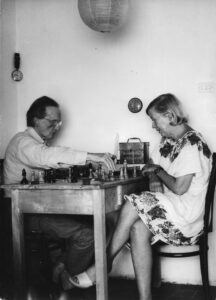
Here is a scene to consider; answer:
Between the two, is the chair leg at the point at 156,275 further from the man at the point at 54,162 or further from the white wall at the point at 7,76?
the white wall at the point at 7,76

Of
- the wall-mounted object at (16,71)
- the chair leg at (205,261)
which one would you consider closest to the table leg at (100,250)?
the chair leg at (205,261)

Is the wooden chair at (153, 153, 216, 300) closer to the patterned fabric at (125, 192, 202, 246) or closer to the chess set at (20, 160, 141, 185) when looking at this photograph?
the patterned fabric at (125, 192, 202, 246)

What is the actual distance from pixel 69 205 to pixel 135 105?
1.62 m

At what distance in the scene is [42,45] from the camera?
4785 millimetres

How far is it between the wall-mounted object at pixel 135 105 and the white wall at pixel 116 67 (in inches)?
1.8

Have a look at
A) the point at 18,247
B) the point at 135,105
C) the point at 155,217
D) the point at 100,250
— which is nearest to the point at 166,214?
the point at 155,217

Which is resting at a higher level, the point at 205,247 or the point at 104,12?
the point at 104,12

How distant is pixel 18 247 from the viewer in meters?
3.26

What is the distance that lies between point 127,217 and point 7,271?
4.51 ft

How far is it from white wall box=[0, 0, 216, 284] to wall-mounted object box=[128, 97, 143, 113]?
4 cm

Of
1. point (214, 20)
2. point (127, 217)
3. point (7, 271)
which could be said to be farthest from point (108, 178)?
point (214, 20)

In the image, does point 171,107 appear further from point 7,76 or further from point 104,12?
point 7,76

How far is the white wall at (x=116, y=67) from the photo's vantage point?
4.12 meters

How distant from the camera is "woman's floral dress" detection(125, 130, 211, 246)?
3295 mm
